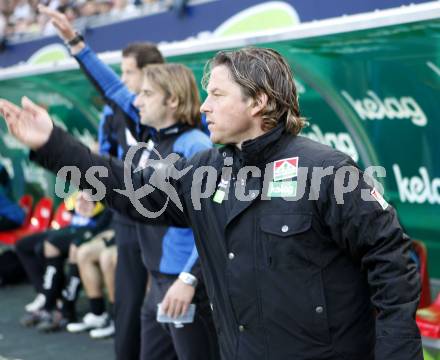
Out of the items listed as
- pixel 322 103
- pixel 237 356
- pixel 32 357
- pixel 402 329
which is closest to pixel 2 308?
pixel 32 357

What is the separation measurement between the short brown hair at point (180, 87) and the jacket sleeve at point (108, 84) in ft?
2.15

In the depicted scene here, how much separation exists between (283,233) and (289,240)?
0.03 m

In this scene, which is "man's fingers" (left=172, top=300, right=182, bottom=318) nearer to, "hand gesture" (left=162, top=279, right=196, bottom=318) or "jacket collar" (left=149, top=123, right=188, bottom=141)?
"hand gesture" (left=162, top=279, right=196, bottom=318)

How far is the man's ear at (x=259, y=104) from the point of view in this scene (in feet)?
7.05

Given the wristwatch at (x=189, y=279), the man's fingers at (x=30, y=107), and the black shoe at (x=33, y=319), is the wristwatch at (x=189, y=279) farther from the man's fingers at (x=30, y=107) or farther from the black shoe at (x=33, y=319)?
the black shoe at (x=33, y=319)

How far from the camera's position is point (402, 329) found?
1.89 m

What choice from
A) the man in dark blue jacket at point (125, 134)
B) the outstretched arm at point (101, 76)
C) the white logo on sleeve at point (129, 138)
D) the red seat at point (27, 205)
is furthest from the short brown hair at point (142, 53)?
the red seat at point (27, 205)

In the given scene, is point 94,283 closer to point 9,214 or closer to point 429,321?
point 9,214

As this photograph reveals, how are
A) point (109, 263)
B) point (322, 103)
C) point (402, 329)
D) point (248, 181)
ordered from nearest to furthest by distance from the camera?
point (402, 329) < point (248, 181) < point (322, 103) < point (109, 263)

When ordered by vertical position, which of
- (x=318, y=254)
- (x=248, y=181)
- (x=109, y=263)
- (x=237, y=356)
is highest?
(x=248, y=181)

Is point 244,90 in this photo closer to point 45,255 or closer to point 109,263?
point 109,263

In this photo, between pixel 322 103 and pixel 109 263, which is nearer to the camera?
pixel 322 103

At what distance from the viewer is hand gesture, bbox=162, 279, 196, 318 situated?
2.94 m

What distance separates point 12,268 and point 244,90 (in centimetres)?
594
